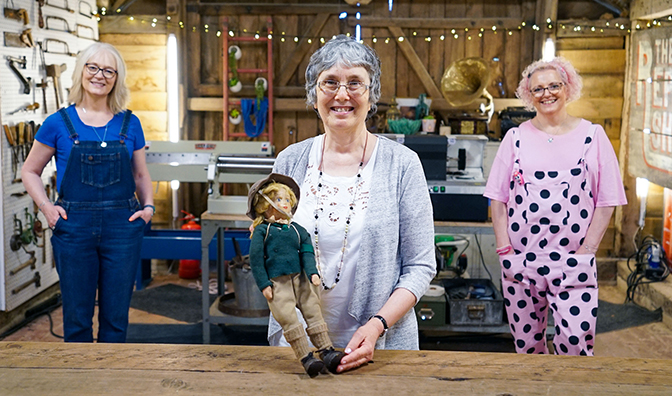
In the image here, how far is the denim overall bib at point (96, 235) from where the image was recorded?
291 centimetres

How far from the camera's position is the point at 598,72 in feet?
18.7

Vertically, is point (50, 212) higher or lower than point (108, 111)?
lower

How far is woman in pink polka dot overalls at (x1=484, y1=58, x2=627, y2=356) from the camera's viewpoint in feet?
8.70

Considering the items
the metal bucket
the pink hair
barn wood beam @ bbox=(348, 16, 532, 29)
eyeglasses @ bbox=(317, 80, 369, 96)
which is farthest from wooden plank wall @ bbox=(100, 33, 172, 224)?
eyeglasses @ bbox=(317, 80, 369, 96)

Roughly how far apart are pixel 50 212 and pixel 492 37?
4.11 m

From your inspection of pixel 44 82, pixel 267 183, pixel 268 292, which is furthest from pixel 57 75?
pixel 268 292

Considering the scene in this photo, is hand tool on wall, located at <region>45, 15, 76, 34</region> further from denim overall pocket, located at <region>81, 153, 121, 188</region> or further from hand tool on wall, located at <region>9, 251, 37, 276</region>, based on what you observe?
denim overall pocket, located at <region>81, 153, 121, 188</region>

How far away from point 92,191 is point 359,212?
5.33ft

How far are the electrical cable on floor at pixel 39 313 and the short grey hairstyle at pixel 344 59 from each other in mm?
3006

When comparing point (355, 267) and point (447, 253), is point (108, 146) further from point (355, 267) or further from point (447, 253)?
point (447, 253)

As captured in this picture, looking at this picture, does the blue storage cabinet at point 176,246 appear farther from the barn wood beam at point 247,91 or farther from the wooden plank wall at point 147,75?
the barn wood beam at point 247,91

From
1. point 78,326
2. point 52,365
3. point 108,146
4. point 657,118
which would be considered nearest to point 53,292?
point 78,326

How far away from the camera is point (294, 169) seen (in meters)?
1.83

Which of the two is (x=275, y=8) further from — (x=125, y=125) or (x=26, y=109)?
(x=125, y=125)
